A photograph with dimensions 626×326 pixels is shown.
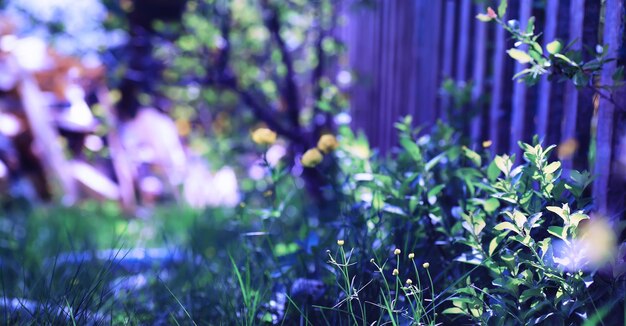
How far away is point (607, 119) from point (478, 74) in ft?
2.80

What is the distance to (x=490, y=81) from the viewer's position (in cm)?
235

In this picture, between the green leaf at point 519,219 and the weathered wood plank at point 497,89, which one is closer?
the green leaf at point 519,219

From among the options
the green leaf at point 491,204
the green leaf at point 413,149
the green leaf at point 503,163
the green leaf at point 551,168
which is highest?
the green leaf at point 551,168

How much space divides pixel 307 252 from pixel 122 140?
→ 12.5 feet

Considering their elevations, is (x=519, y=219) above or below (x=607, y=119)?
below

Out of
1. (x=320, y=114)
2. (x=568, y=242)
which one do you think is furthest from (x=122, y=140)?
(x=568, y=242)

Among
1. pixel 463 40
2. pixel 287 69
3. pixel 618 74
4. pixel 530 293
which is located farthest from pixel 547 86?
A: pixel 287 69

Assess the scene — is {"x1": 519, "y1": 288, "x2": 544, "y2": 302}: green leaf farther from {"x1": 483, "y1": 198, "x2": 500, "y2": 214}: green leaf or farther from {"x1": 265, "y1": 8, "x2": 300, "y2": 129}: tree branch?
{"x1": 265, "y1": 8, "x2": 300, "y2": 129}: tree branch

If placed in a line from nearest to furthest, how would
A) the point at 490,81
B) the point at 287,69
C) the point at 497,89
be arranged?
the point at 497,89
the point at 490,81
the point at 287,69

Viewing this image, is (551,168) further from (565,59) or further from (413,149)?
(413,149)

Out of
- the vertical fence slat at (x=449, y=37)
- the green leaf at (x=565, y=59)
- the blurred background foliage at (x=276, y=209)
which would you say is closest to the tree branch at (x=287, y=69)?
the blurred background foliage at (x=276, y=209)

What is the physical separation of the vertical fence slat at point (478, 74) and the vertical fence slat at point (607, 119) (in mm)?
711

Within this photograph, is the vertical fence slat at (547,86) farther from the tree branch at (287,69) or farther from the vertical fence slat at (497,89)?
the tree branch at (287,69)

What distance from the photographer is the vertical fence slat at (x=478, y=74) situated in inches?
92.2
